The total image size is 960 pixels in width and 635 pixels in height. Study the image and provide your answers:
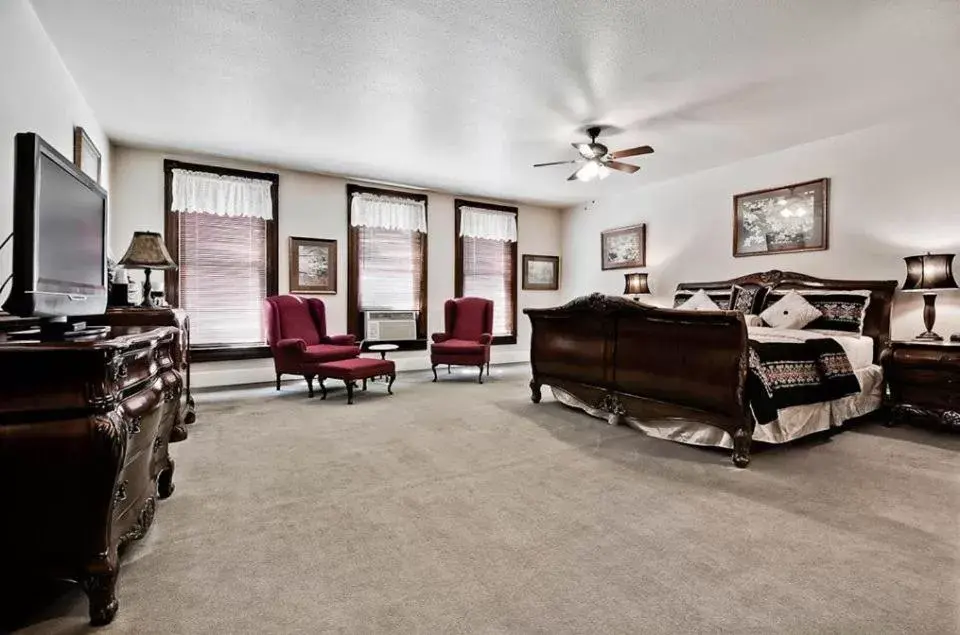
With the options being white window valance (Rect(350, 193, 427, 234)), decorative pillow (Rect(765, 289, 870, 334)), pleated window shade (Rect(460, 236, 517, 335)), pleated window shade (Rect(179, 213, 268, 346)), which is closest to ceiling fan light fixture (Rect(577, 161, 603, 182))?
decorative pillow (Rect(765, 289, 870, 334))

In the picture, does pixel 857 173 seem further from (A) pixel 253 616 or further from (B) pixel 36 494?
(B) pixel 36 494

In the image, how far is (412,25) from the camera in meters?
3.00

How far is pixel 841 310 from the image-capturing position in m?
4.54

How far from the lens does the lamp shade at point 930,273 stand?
391 centimetres

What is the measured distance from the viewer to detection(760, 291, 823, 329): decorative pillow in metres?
4.63

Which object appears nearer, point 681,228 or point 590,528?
point 590,528

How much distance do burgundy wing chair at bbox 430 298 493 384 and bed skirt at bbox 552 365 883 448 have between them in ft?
6.82

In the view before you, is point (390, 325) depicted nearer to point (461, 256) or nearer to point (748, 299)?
point (461, 256)

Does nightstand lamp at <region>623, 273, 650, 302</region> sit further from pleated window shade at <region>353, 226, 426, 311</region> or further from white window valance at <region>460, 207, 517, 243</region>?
pleated window shade at <region>353, 226, 426, 311</region>

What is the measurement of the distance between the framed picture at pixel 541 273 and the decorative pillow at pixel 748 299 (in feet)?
11.5

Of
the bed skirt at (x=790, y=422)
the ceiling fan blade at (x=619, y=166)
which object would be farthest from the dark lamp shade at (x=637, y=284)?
the bed skirt at (x=790, y=422)

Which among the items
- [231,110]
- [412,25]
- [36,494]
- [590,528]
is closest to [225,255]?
[231,110]

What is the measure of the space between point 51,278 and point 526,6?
106 inches

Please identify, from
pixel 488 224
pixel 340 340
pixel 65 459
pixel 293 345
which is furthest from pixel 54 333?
pixel 488 224
